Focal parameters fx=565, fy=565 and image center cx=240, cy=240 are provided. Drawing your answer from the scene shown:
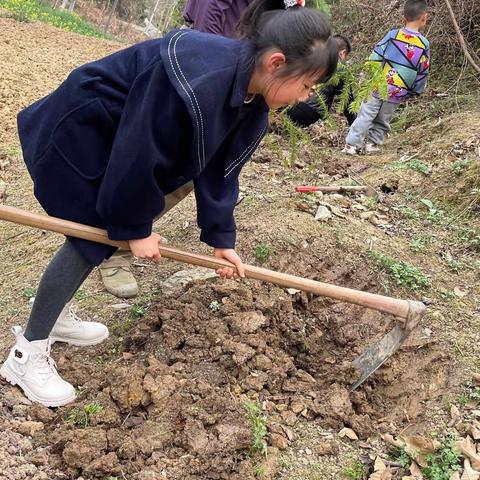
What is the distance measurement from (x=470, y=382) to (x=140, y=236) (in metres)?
1.71

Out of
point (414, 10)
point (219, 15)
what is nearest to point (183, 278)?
point (219, 15)

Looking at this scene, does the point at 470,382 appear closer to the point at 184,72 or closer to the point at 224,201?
the point at 224,201

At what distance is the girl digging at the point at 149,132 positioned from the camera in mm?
1818

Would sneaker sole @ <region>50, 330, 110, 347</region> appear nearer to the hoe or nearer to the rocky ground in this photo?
the rocky ground

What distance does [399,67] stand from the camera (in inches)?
220

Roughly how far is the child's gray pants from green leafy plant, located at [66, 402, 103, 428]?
423 cm

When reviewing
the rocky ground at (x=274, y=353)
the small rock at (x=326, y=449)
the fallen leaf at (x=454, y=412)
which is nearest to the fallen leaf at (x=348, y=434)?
the rocky ground at (x=274, y=353)

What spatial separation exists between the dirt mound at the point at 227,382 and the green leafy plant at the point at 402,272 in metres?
0.14

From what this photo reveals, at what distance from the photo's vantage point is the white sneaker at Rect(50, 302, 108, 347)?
2.58 metres

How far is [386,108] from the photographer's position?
5766 millimetres

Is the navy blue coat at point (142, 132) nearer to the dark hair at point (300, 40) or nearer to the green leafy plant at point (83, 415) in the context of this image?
the dark hair at point (300, 40)

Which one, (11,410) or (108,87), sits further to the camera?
(11,410)

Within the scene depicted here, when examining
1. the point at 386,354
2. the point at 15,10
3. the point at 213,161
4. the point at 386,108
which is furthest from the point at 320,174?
the point at 15,10

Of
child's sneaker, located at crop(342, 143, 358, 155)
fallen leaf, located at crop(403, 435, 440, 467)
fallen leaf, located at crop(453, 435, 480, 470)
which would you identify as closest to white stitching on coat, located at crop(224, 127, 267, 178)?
fallen leaf, located at crop(403, 435, 440, 467)
